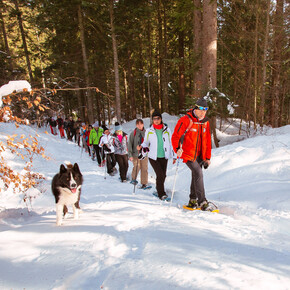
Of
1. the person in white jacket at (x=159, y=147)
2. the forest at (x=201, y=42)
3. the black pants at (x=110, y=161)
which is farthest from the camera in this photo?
the forest at (x=201, y=42)

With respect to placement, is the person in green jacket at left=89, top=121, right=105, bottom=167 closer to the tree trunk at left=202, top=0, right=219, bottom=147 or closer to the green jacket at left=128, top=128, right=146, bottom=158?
the green jacket at left=128, top=128, right=146, bottom=158

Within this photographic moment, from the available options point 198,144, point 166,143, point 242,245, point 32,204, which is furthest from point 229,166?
point 32,204

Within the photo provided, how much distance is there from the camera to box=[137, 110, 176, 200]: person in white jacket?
579 centimetres

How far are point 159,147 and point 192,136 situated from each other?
143 centimetres

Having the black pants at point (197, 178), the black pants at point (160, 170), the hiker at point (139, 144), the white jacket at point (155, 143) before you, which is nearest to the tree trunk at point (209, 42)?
the hiker at point (139, 144)

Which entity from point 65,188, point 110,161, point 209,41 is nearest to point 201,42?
point 209,41

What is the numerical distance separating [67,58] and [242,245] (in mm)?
22166

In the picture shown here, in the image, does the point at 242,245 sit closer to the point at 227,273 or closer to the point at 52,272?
the point at 227,273

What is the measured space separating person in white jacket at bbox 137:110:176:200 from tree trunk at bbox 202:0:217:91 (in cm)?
545

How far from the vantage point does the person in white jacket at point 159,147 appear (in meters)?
5.79

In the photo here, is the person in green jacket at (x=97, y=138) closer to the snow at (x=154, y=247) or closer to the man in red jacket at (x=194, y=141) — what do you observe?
the snow at (x=154, y=247)

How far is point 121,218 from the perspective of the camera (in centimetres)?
389

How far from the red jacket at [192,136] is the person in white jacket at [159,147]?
3.85ft

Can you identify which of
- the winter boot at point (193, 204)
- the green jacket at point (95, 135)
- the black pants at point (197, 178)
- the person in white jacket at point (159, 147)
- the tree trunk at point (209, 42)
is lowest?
the winter boot at point (193, 204)
